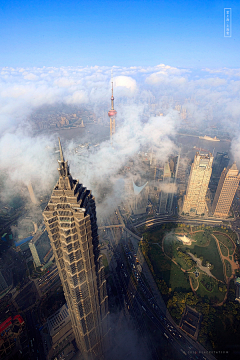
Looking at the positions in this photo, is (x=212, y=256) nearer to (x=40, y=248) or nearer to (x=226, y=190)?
(x=226, y=190)

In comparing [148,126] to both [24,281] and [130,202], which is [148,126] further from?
[24,281]

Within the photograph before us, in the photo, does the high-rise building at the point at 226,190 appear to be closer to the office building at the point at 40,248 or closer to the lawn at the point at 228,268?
the lawn at the point at 228,268

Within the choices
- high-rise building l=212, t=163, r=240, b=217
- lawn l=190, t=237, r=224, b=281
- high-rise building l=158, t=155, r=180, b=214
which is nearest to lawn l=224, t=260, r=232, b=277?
lawn l=190, t=237, r=224, b=281

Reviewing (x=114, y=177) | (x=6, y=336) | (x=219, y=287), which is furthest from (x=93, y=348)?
(x=114, y=177)

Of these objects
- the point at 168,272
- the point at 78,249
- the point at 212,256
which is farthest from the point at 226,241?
the point at 78,249

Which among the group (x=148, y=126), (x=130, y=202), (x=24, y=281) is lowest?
(x=24, y=281)

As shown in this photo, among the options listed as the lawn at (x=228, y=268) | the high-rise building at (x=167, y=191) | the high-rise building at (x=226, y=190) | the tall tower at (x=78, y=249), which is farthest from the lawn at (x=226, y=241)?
the tall tower at (x=78, y=249)
